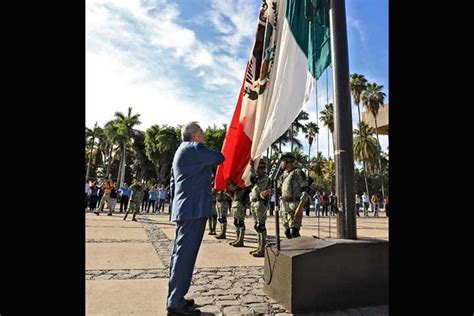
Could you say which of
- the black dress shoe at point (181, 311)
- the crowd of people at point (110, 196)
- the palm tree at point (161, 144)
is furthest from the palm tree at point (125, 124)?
the black dress shoe at point (181, 311)

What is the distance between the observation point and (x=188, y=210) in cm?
364

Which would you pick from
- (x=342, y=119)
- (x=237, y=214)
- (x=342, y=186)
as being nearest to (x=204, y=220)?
(x=342, y=186)

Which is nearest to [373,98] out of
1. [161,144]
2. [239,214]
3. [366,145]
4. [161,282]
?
[366,145]

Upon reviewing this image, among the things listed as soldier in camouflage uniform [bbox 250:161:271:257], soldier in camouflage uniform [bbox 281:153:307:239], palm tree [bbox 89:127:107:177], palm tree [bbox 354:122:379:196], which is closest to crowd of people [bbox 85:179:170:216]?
soldier in camouflage uniform [bbox 250:161:271:257]

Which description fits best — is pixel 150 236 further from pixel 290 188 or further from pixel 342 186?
pixel 342 186

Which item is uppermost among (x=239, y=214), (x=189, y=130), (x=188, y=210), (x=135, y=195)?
(x=189, y=130)

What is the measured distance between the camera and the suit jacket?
12.0ft

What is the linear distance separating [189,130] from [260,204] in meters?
4.05

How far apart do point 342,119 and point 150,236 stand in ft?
23.4

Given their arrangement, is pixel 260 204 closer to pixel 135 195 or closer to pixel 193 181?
pixel 193 181

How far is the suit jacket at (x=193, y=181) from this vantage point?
143 inches

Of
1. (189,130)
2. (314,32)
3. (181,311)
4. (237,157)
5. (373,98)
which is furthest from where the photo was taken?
(373,98)

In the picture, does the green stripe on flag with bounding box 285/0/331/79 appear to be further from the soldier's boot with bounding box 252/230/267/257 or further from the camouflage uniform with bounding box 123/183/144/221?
the camouflage uniform with bounding box 123/183/144/221

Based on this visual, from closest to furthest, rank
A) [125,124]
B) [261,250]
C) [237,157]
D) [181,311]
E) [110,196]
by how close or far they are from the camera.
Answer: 1. [181,311]
2. [237,157]
3. [261,250]
4. [110,196]
5. [125,124]
